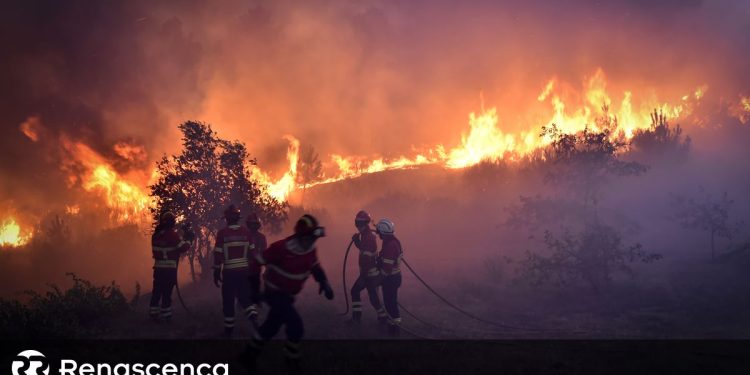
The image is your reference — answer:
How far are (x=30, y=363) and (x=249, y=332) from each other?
426 centimetres

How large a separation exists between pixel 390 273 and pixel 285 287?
503cm

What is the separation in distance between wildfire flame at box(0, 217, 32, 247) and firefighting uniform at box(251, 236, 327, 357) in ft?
171

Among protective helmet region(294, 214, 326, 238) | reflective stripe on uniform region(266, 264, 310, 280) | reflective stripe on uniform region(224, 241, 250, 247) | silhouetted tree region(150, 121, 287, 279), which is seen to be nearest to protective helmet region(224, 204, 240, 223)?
reflective stripe on uniform region(224, 241, 250, 247)

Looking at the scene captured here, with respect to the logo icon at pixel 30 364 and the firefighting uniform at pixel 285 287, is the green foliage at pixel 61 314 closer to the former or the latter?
the logo icon at pixel 30 364

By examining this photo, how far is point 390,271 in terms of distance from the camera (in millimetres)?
12070

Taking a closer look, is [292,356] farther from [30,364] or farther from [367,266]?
[367,266]

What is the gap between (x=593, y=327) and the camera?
548 inches

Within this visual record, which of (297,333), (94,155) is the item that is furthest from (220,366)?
A: (94,155)

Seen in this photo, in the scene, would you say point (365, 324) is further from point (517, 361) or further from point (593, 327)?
point (593, 327)

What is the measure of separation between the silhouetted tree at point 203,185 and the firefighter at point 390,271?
9.35 meters

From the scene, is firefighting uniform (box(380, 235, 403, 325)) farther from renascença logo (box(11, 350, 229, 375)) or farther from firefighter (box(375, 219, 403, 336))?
renascença logo (box(11, 350, 229, 375))

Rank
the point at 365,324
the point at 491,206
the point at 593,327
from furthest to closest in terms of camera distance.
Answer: the point at 491,206 → the point at 593,327 → the point at 365,324

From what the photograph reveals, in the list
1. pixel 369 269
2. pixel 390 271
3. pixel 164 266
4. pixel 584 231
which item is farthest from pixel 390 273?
pixel 584 231

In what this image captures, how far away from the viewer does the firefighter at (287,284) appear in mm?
7320
